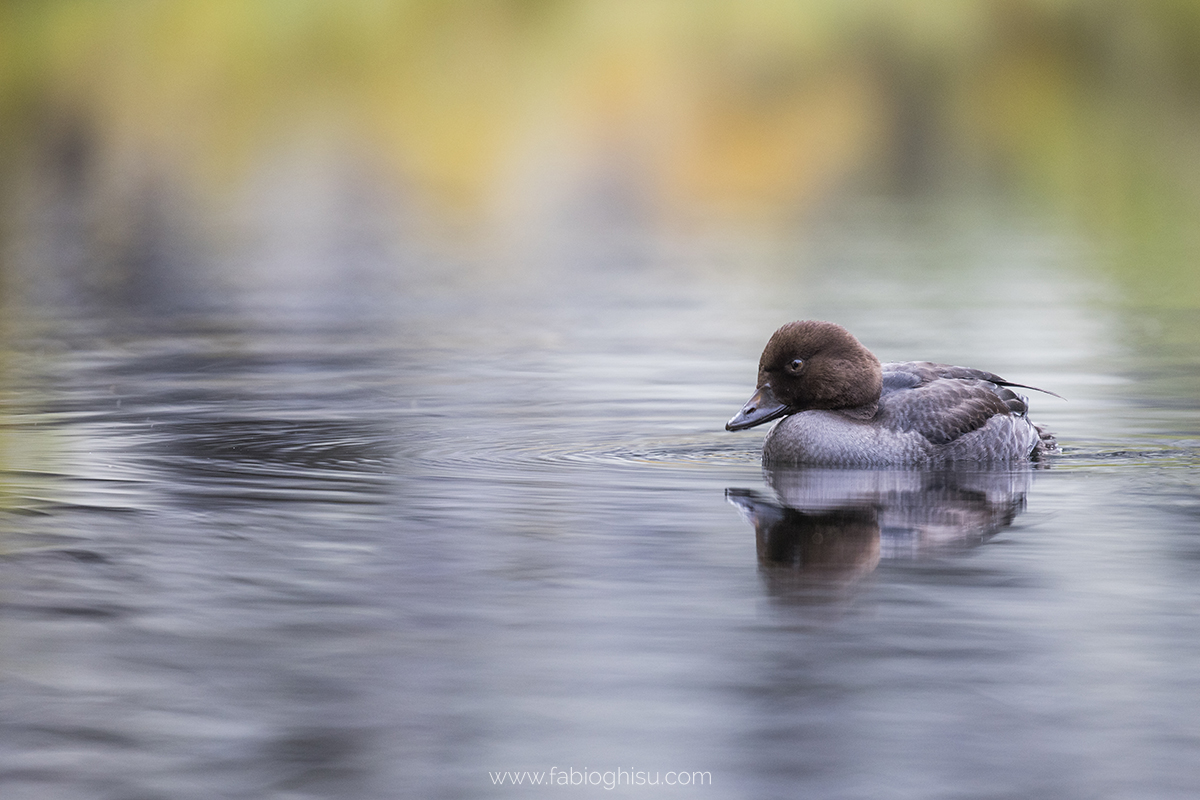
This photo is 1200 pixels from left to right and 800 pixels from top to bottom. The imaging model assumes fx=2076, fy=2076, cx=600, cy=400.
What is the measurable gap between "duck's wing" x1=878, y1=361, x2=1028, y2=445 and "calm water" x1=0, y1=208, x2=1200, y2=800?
14.9 inches

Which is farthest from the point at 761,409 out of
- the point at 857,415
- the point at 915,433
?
the point at 915,433

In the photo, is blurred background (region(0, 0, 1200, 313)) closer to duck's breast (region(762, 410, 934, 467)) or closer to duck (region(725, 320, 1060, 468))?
duck (region(725, 320, 1060, 468))

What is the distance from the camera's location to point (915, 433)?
1068 cm

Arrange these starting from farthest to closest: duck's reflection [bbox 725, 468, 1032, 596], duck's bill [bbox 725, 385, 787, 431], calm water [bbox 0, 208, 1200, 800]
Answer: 1. duck's bill [bbox 725, 385, 787, 431]
2. duck's reflection [bbox 725, 468, 1032, 596]
3. calm water [bbox 0, 208, 1200, 800]

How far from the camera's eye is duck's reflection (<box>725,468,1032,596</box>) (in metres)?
8.09

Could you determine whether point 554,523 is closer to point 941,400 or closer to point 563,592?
point 563,592

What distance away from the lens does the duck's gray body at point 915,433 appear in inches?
416

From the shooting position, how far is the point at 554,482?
1006 cm

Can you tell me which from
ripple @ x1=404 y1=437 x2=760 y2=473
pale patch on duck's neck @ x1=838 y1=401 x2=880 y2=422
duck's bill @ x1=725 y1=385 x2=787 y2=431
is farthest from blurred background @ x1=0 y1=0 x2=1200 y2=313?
pale patch on duck's neck @ x1=838 y1=401 x2=880 y2=422

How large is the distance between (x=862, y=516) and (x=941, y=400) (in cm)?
188

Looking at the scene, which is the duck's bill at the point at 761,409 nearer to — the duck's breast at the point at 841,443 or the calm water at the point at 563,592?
the duck's breast at the point at 841,443

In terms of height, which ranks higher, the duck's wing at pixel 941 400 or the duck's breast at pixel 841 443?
the duck's wing at pixel 941 400

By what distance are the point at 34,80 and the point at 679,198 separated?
25468mm

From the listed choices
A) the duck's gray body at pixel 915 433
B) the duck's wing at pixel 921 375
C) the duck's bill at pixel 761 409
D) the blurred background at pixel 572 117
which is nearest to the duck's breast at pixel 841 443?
the duck's gray body at pixel 915 433
